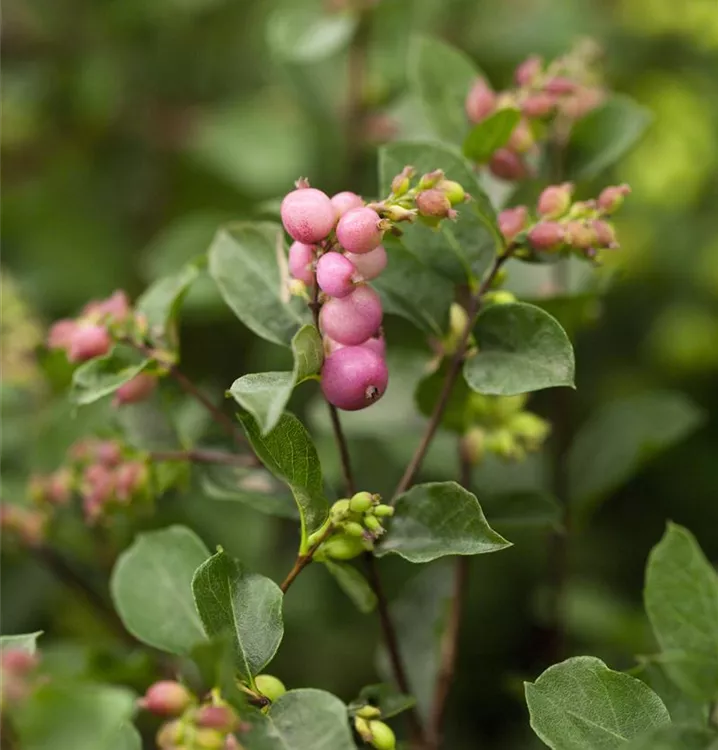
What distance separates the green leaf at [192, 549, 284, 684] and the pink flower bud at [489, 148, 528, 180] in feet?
1.69

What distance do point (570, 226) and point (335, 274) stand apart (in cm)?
23

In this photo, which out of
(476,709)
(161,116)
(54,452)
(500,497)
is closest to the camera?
(500,497)

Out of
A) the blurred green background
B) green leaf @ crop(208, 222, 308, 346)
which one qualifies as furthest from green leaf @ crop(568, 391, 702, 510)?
green leaf @ crop(208, 222, 308, 346)

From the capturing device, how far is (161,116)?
2184 mm

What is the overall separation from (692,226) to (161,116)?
119 centimetres

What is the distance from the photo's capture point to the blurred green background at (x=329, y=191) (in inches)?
55.6

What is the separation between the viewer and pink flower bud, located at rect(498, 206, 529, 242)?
889mm

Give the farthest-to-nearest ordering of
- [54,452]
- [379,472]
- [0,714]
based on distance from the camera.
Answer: [379,472]
[54,452]
[0,714]

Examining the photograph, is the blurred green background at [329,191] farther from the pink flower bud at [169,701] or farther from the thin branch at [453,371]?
the pink flower bud at [169,701]

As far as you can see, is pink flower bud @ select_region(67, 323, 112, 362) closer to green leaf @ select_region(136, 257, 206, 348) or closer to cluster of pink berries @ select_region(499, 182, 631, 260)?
green leaf @ select_region(136, 257, 206, 348)

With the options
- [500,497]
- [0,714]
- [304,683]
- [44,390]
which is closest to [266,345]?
[44,390]

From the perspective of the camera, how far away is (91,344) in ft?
3.05

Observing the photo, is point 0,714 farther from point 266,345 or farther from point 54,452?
point 266,345

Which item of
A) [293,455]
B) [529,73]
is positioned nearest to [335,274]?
[293,455]
